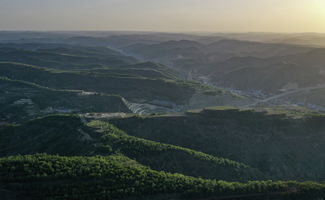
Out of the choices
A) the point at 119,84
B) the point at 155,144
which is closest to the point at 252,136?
the point at 155,144

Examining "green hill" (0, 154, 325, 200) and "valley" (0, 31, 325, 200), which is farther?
"valley" (0, 31, 325, 200)

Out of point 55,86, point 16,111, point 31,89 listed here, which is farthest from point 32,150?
point 55,86

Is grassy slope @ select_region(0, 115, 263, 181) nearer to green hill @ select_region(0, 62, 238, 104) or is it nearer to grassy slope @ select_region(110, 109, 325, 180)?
grassy slope @ select_region(110, 109, 325, 180)

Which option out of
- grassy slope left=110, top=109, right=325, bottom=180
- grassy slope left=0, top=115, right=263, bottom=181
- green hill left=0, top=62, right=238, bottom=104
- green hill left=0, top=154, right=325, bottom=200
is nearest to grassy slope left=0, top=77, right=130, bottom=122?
green hill left=0, top=62, right=238, bottom=104

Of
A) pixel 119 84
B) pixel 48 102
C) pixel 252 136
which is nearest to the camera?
pixel 252 136

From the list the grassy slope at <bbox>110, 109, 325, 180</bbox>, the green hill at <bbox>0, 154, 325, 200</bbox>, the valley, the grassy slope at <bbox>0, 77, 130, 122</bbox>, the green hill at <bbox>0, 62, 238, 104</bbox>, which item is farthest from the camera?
the green hill at <bbox>0, 62, 238, 104</bbox>

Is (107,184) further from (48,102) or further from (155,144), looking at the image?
(48,102)

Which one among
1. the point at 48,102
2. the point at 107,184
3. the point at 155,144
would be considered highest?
the point at 107,184

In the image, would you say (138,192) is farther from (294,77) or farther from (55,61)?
(55,61)

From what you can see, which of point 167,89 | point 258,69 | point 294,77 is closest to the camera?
point 167,89

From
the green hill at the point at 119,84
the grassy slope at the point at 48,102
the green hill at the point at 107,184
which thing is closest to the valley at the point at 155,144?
the green hill at the point at 107,184

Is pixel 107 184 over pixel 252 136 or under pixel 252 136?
over
